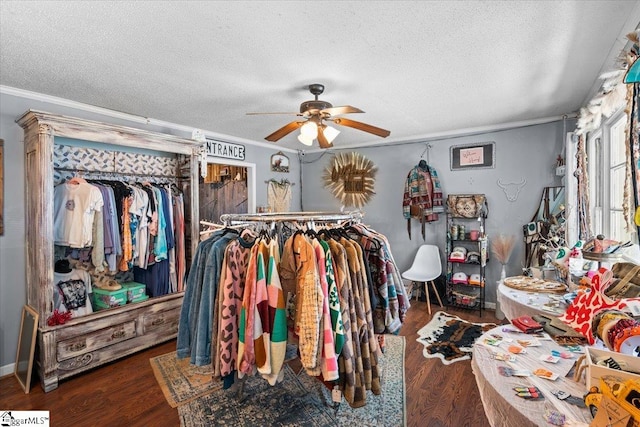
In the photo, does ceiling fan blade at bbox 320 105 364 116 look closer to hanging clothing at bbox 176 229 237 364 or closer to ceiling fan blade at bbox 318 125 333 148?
ceiling fan blade at bbox 318 125 333 148

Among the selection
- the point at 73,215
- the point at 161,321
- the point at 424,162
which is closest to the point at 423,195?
the point at 424,162

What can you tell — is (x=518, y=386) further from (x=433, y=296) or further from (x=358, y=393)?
(x=433, y=296)

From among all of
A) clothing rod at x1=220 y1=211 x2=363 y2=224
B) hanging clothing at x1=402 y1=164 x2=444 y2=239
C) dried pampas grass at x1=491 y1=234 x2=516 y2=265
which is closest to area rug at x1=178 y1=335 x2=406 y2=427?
clothing rod at x1=220 y1=211 x2=363 y2=224

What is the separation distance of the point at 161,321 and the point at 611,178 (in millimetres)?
4114

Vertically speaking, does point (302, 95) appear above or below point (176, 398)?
above

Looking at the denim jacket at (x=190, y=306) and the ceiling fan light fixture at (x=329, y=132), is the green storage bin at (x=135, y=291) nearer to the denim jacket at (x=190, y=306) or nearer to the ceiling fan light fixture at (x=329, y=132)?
the denim jacket at (x=190, y=306)

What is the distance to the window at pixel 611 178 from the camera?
7.48 ft

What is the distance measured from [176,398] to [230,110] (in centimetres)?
253

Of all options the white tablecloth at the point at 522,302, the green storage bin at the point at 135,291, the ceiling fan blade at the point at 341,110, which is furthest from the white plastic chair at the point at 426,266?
the green storage bin at the point at 135,291

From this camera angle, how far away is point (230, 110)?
3.12 metres

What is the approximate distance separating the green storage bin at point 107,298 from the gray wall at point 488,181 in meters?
3.26

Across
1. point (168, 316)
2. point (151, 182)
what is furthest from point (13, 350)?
point (151, 182)

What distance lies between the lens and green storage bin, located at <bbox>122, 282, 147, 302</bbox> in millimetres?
2938

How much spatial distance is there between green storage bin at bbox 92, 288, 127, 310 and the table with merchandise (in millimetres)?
2941
